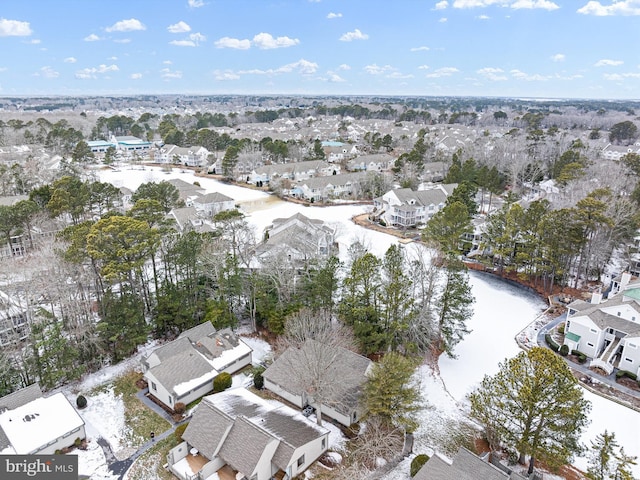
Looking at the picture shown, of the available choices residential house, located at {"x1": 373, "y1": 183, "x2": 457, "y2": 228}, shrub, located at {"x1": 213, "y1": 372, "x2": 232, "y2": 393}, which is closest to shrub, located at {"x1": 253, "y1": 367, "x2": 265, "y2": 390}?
shrub, located at {"x1": 213, "y1": 372, "x2": 232, "y2": 393}

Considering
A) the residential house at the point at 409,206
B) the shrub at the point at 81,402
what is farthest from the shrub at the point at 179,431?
the residential house at the point at 409,206

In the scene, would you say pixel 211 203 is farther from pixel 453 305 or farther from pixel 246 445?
pixel 246 445

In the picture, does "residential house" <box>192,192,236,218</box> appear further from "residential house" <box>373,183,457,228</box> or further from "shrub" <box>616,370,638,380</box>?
"shrub" <box>616,370,638,380</box>

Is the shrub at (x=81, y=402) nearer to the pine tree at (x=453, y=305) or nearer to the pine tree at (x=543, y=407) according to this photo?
the pine tree at (x=543, y=407)

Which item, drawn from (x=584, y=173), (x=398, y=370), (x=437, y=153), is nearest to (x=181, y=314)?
(x=398, y=370)

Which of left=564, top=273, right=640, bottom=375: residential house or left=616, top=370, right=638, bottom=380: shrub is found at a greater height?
left=564, top=273, right=640, bottom=375: residential house

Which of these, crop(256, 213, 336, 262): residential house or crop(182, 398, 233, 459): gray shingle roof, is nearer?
crop(182, 398, 233, 459): gray shingle roof

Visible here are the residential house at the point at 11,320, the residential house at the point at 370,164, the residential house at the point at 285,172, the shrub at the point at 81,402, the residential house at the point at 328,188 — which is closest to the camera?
the shrub at the point at 81,402
